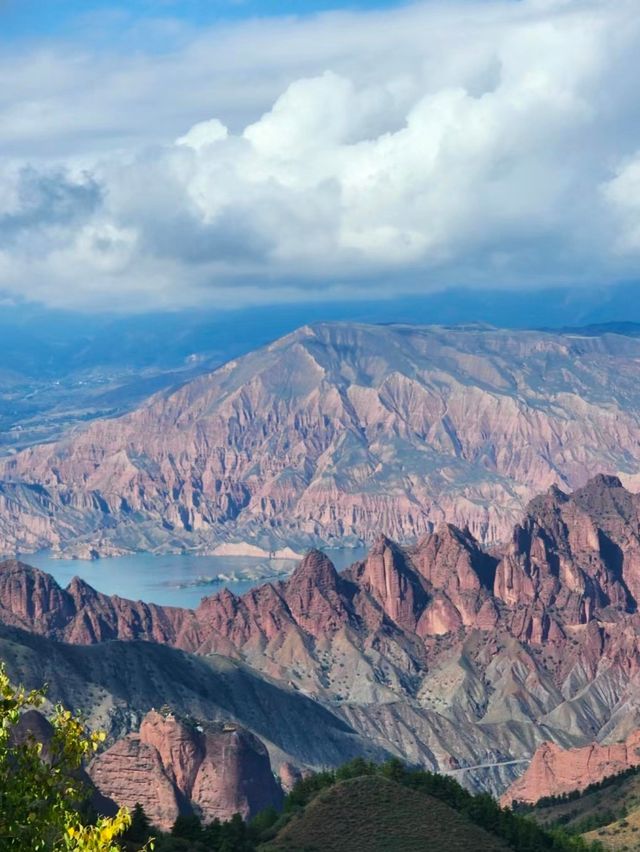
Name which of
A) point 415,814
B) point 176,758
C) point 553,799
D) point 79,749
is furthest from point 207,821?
point 79,749

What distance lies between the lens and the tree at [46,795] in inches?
1307

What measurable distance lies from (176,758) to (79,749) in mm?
132636

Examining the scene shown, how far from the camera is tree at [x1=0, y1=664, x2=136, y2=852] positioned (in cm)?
3319

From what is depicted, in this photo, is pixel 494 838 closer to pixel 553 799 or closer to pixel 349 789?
pixel 349 789

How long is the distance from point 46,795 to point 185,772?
134m

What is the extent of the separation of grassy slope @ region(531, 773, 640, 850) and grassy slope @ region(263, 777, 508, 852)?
84.4 ft

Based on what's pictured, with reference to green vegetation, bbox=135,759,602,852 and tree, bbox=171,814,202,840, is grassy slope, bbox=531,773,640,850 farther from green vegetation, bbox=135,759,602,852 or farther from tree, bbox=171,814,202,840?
tree, bbox=171,814,202,840

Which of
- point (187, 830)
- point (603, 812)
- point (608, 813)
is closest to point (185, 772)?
point (603, 812)

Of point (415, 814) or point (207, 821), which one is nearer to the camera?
point (415, 814)

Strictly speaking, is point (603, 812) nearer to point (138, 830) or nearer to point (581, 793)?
point (581, 793)

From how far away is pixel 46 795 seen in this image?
115ft

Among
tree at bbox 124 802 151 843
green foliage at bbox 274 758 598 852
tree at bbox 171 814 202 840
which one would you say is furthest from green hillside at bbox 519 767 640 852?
tree at bbox 124 802 151 843

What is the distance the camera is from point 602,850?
12812cm

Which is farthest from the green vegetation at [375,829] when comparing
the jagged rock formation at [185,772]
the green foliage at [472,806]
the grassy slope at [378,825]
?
the jagged rock formation at [185,772]
